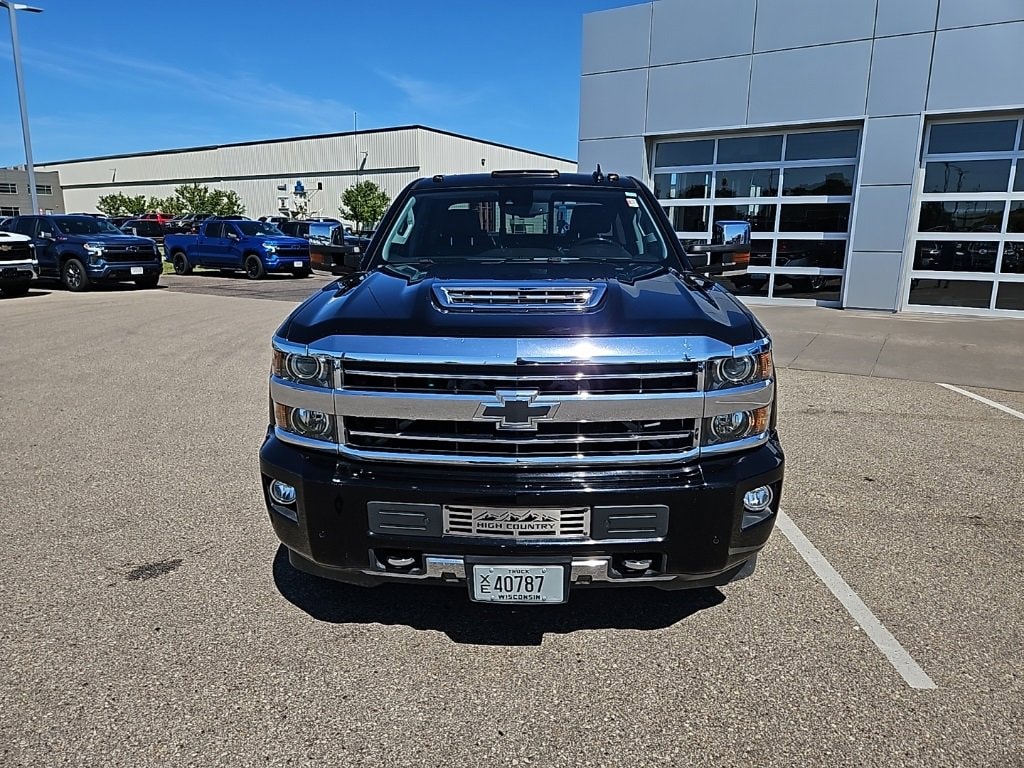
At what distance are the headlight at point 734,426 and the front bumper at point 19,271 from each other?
1735 centimetres

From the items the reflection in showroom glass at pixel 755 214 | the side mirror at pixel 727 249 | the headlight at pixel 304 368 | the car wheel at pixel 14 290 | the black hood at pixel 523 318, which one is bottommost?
the car wheel at pixel 14 290

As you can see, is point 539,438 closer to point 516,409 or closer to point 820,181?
point 516,409

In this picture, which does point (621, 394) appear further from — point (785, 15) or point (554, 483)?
point (785, 15)

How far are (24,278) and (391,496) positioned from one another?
16.9 meters

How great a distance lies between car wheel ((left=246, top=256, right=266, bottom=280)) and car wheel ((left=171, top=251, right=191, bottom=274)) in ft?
9.26

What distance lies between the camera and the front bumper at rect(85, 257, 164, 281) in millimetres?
16703

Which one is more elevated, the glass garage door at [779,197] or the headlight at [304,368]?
the glass garage door at [779,197]

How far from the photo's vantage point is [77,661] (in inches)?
103

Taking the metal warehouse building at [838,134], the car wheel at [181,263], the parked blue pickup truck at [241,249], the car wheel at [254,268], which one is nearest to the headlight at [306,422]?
the metal warehouse building at [838,134]

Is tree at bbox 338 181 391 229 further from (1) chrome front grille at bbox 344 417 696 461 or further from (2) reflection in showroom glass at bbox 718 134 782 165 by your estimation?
(1) chrome front grille at bbox 344 417 696 461

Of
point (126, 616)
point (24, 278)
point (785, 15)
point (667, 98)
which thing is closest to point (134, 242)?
point (24, 278)

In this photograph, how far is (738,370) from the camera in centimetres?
249

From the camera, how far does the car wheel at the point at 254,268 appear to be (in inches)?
830

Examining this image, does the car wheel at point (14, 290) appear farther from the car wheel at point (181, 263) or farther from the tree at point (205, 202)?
the tree at point (205, 202)
